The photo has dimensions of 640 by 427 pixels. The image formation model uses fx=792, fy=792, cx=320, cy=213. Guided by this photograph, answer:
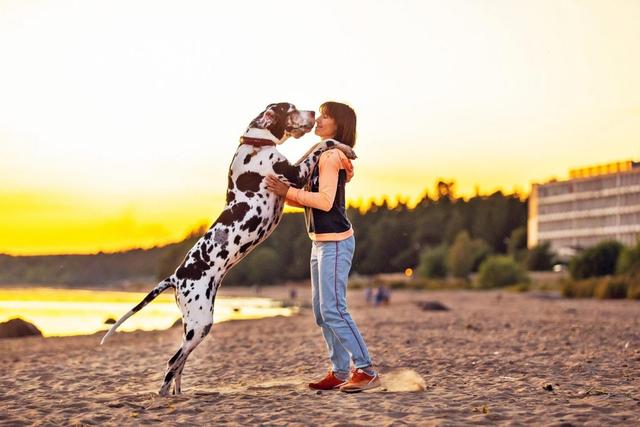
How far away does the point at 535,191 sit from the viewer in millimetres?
144625

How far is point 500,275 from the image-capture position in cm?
7119

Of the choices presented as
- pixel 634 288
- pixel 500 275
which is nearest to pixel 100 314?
pixel 634 288

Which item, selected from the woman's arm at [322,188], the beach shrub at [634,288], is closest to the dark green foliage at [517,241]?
the beach shrub at [634,288]

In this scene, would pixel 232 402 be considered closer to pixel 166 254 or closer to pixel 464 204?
pixel 464 204

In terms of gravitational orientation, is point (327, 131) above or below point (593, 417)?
above

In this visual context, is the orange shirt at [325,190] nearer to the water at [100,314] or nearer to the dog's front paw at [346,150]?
the dog's front paw at [346,150]

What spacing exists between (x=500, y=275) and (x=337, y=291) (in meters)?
66.5

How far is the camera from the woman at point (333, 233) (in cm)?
673

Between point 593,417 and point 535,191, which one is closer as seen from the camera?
point 593,417

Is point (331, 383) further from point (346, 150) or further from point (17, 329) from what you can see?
point (17, 329)

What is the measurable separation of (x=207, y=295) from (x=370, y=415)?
186cm

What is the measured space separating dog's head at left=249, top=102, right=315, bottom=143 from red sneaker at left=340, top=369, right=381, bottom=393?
7.12 feet

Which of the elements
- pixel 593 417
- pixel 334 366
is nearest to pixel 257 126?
pixel 334 366

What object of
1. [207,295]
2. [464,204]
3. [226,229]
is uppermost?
[464,204]
